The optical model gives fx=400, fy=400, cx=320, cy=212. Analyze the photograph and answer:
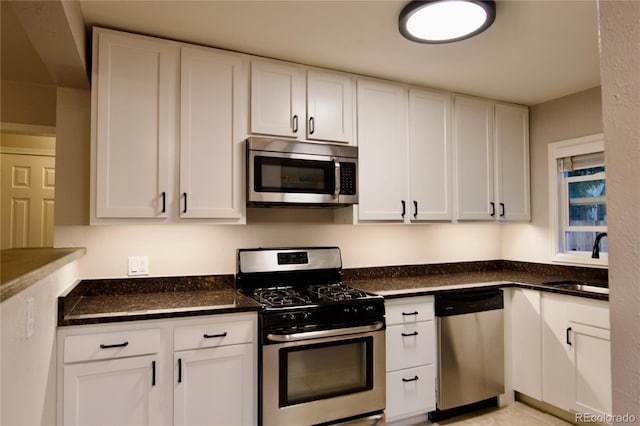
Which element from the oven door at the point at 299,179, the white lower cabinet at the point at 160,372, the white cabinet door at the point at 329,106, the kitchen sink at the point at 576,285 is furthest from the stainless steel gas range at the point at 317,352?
the kitchen sink at the point at 576,285

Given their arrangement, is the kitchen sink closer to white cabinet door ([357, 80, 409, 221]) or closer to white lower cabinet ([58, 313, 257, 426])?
white cabinet door ([357, 80, 409, 221])

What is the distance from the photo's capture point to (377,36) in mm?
2207

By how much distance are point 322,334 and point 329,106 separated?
4.71 ft

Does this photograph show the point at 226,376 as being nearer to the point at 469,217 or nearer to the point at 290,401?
the point at 290,401

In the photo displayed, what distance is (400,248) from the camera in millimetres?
3256

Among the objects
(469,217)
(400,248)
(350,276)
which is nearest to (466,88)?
(469,217)

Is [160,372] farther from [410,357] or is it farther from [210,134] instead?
[410,357]

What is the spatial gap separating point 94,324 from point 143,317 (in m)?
0.21

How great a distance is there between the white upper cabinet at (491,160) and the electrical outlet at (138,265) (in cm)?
226

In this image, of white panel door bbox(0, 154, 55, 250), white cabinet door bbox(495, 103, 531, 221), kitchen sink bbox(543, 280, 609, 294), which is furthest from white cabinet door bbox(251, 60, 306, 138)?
white panel door bbox(0, 154, 55, 250)

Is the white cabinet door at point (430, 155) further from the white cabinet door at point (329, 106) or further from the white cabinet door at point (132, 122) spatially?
the white cabinet door at point (132, 122)

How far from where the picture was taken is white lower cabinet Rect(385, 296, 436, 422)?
2514 millimetres

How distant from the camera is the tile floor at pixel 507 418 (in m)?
2.69

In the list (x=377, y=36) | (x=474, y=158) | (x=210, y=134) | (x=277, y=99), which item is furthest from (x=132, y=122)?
(x=474, y=158)
